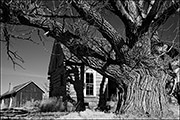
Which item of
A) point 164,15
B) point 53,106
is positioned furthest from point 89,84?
point 164,15

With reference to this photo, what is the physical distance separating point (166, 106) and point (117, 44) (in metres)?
2.38

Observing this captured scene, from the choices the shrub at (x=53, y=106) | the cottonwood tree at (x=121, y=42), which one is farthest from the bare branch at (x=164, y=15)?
the shrub at (x=53, y=106)

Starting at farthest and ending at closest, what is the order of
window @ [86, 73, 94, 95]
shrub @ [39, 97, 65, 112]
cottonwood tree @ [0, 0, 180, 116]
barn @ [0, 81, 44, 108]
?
1. barn @ [0, 81, 44, 108]
2. window @ [86, 73, 94, 95]
3. shrub @ [39, 97, 65, 112]
4. cottonwood tree @ [0, 0, 180, 116]

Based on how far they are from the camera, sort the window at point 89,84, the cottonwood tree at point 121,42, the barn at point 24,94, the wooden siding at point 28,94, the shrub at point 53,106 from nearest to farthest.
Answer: the cottonwood tree at point 121,42, the shrub at point 53,106, the window at point 89,84, the barn at point 24,94, the wooden siding at point 28,94

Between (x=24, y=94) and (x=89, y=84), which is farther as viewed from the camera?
(x=24, y=94)

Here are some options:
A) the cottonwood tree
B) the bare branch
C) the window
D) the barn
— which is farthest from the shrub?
the barn

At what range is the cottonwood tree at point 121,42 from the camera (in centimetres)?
569

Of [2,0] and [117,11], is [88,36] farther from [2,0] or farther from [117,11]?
[2,0]

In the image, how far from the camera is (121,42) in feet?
19.9

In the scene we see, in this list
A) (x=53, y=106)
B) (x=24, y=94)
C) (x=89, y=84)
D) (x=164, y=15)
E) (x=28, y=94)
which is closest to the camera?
(x=164, y=15)

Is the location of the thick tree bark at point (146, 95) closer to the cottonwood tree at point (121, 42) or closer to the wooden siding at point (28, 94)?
the cottonwood tree at point (121, 42)

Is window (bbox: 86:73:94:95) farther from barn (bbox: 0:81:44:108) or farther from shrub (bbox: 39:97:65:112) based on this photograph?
barn (bbox: 0:81:44:108)

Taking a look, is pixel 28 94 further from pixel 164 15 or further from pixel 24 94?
pixel 164 15

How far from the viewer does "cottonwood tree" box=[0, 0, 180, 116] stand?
5.69 m
